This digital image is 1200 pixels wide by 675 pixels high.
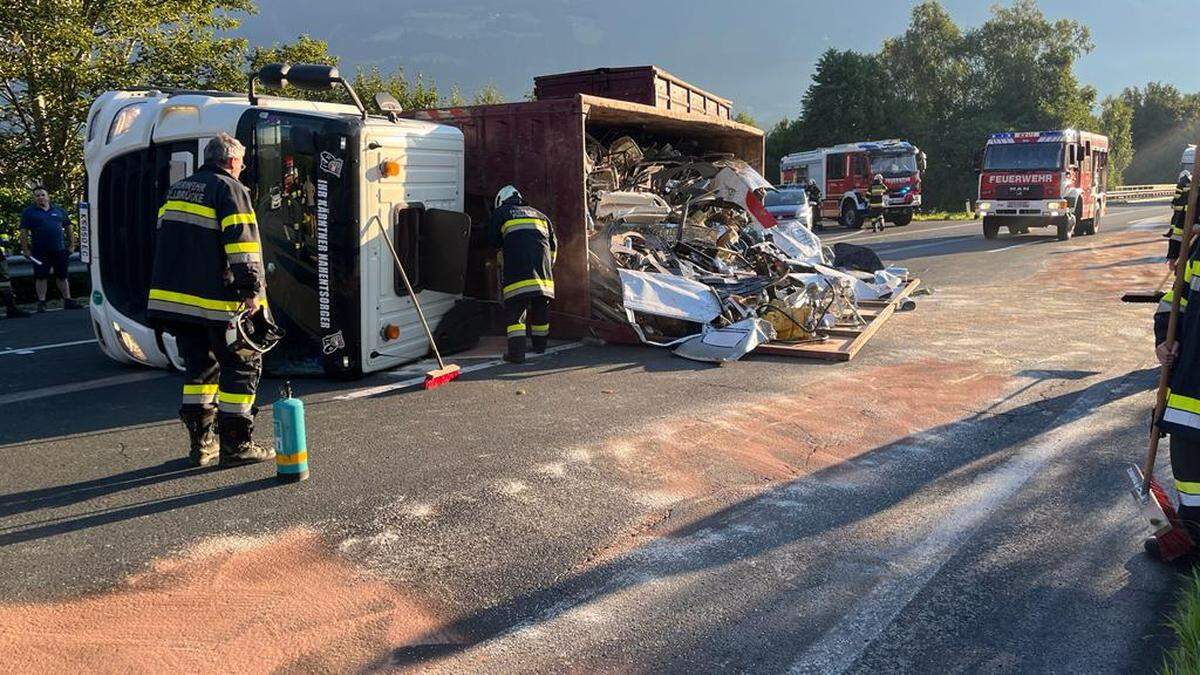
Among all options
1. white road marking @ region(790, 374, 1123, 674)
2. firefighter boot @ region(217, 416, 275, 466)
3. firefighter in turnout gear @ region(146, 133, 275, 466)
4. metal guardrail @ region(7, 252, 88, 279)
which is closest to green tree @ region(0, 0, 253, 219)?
metal guardrail @ region(7, 252, 88, 279)

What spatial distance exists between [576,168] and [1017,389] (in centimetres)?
428

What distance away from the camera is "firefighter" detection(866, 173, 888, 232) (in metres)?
27.4

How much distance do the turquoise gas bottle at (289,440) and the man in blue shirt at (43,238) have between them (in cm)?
865

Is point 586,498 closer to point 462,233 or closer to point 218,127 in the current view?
point 462,233

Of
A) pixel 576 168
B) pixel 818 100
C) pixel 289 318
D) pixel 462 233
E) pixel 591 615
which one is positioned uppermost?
pixel 818 100

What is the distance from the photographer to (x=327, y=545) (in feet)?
12.3

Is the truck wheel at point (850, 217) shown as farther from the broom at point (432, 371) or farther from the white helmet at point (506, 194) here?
the broom at point (432, 371)

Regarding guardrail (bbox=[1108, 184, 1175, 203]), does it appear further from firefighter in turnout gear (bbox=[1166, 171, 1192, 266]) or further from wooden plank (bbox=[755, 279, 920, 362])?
wooden plank (bbox=[755, 279, 920, 362])

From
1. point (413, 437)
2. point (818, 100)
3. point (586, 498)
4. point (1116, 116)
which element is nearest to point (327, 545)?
point (586, 498)

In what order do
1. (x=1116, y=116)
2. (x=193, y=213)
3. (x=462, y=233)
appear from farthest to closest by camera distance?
(x=1116, y=116) → (x=462, y=233) → (x=193, y=213)

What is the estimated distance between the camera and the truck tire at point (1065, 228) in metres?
20.5

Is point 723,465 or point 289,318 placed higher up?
point 289,318

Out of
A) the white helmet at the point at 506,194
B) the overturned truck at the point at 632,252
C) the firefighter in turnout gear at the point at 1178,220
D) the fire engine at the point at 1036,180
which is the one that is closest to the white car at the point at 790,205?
the fire engine at the point at 1036,180

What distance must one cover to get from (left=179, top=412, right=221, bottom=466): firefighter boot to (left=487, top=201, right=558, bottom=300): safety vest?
3.31 metres
